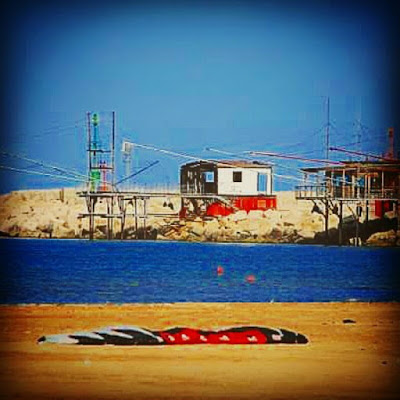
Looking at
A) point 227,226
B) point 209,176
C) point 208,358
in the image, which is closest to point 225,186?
point 209,176

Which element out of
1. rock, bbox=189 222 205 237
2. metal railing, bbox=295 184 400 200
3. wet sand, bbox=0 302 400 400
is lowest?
wet sand, bbox=0 302 400 400

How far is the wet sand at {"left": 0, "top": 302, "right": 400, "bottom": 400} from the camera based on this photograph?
13.7 feet

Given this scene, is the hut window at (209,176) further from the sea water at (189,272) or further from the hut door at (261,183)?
the sea water at (189,272)

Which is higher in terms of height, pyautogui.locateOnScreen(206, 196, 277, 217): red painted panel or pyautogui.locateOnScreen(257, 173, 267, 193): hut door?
pyautogui.locateOnScreen(257, 173, 267, 193): hut door

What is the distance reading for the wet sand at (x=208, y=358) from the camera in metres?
4.18

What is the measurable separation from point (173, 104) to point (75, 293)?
123 centimetres

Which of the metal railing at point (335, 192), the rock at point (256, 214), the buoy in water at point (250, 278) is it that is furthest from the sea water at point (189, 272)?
the metal railing at point (335, 192)

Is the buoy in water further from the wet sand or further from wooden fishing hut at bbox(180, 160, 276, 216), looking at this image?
wooden fishing hut at bbox(180, 160, 276, 216)

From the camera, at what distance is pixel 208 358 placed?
4.33 meters

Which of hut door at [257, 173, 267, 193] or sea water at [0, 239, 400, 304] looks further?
hut door at [257, 173, 267, 193]

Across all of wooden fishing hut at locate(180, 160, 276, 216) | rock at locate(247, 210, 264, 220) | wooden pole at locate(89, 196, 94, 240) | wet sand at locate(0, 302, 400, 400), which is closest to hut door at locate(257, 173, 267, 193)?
wooden fishing hut at locate(180, 160, 276, 216)

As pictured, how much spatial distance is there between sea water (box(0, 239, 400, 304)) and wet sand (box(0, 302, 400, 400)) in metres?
0.07

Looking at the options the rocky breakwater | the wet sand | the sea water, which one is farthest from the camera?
the rocky breakwater

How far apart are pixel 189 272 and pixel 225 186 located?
546mm
